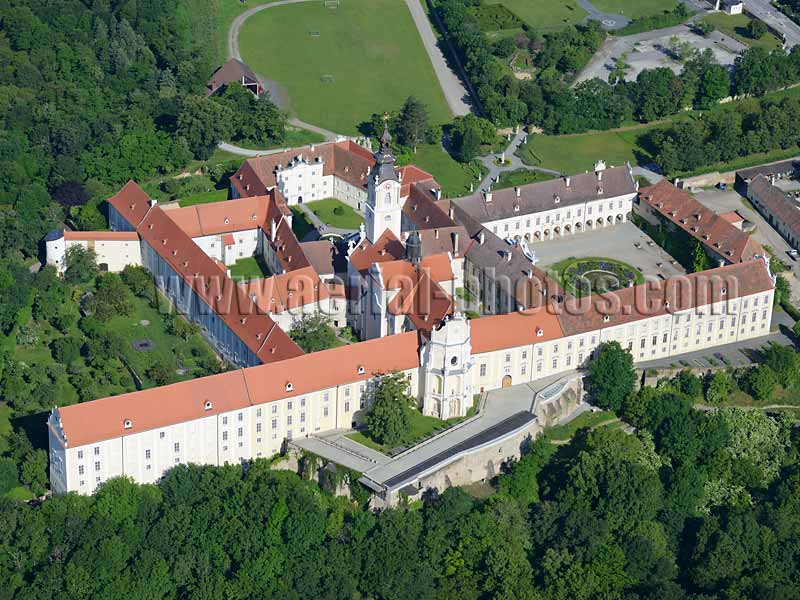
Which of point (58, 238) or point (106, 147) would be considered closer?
point (58, 238)

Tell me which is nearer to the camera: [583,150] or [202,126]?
[202,126]

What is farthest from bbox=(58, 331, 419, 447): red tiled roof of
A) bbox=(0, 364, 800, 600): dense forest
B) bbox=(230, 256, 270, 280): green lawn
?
bbox=(230, 256, 270, 280): green lawn

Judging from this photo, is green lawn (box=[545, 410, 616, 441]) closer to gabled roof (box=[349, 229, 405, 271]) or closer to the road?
gabled roof (box=[349, 229, 405, 271])

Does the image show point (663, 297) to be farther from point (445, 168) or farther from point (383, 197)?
point (445, 168)

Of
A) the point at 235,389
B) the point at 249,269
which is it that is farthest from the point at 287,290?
the point at 235,389

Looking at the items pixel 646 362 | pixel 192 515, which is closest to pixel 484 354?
pixel 646 362

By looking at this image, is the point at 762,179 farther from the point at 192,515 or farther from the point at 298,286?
the point at 192,515
